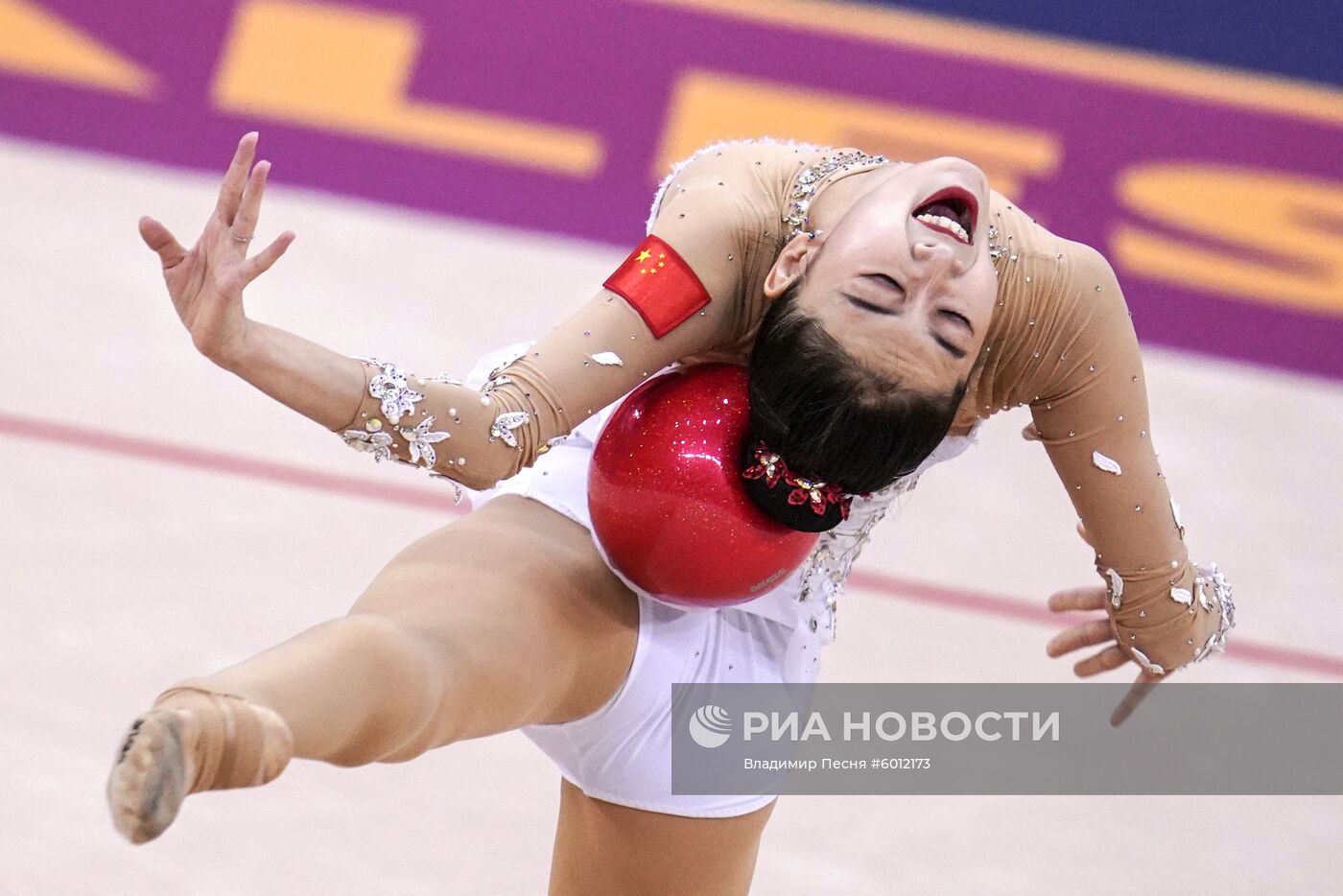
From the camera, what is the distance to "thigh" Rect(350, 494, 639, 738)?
183 centimetres

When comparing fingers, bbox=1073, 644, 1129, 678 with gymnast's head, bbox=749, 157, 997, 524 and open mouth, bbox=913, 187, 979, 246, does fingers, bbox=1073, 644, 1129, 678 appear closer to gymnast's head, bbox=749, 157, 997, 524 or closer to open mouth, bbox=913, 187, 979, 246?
gymnast's head, bbox=749, 157, 997, 524

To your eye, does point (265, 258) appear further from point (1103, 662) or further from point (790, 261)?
point (1103, 662)

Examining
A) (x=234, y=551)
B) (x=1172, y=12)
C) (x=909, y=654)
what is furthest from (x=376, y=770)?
(x=1172, y=12)

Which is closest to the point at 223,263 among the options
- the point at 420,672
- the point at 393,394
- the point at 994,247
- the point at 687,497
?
the point at 393,394

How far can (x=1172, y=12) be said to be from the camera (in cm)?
489

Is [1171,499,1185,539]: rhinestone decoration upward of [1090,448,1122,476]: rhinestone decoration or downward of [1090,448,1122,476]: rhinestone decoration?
downward

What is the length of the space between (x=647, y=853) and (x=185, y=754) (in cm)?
88

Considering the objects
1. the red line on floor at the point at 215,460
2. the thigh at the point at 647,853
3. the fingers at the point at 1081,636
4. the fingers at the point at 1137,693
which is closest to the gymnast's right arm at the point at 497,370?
the thigh at the point at 647,853

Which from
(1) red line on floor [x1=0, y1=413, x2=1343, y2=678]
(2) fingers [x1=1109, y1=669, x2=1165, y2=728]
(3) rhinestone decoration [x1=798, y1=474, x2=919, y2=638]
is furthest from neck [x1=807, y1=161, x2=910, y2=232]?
(1) red line on floor [x1=0, y1=413, x2=1343, y2=678]

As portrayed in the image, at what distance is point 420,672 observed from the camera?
1710mm

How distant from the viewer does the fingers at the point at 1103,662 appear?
7.57 feet

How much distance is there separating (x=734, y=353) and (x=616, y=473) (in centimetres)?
23

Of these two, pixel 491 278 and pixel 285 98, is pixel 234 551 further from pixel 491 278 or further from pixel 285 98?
pixel 285 98

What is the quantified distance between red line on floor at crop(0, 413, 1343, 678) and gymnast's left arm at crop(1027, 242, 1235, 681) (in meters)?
1.07
